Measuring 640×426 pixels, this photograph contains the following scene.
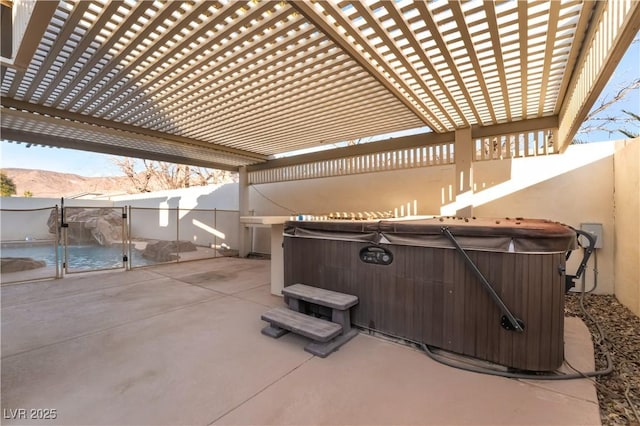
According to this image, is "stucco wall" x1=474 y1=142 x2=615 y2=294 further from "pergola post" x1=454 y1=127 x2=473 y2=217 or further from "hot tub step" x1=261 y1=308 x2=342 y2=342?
"hot tub step" x1=261 y1=308 x2=342 y2=342

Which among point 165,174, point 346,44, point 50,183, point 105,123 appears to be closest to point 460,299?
point 346,44

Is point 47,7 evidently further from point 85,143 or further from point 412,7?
point 85,143

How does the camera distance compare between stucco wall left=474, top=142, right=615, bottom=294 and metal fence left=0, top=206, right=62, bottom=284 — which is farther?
metal fence left=0, top=206, right=62, bottom=284

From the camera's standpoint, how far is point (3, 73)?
3.40m

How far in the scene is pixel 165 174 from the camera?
69.0ft

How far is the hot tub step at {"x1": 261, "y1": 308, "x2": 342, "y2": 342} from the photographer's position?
2736 mm

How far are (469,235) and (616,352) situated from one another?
75.7 inches

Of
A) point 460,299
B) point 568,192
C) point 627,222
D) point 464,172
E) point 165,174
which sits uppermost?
point 165,174

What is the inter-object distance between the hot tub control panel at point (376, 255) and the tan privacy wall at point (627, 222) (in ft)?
10.8

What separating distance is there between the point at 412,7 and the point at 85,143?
735cm

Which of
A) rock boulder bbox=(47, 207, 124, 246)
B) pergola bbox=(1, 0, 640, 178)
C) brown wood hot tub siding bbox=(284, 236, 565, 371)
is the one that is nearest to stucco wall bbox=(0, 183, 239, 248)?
rock boulder bbox=(47, 207, 124, 246)

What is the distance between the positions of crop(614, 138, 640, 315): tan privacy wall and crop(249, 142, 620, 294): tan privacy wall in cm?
17

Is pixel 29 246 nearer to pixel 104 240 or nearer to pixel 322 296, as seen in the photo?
pixel 104 240

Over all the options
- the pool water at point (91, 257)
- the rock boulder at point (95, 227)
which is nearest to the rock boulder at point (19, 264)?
the pool water at point (91, 257)
